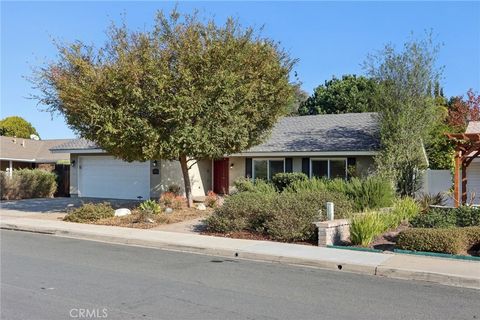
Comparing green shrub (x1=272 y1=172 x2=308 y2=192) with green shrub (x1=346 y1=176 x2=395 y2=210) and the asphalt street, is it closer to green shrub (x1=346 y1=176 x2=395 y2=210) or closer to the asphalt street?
green shrub (x1=346 y1=176 x2=395 y2=210)

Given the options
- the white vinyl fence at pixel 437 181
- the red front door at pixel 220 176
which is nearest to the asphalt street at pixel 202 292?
the white vinyl fence at pixel 437 181

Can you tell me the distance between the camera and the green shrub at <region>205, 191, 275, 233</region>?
14.2 metres

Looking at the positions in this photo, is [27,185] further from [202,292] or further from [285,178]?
Result: [202,292]

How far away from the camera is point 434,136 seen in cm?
2409

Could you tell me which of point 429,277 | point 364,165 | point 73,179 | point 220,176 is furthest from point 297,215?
point 73,179

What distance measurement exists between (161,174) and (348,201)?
13110 millimetres

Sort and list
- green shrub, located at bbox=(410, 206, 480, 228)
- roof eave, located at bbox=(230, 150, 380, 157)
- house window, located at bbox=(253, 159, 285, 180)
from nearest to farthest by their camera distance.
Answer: green shrub, located at bbox=(410, 206, 480, 228) → roof eave, located at bbox=(230, 150, 380, 157) → house window, located at bbox=(253, 159, 285, 180)

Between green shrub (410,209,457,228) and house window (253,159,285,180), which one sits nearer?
green shrub (410,209,457,228)

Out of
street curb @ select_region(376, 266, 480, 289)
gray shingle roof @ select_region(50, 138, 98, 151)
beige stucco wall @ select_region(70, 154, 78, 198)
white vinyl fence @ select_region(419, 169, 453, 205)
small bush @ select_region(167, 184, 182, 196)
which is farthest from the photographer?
beige stucco wall @ select_region(70, 154, 78, 198)

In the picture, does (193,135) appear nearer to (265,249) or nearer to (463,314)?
(265,249)

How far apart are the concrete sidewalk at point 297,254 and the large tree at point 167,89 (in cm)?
362

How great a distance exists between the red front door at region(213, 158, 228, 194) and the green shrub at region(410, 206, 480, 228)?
14371 mm

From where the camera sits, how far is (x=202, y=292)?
7742 mm

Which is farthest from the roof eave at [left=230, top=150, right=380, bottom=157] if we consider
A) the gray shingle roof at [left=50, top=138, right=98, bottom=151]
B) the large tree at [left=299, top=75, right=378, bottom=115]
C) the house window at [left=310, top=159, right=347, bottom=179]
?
the large tree at [left=299, top=75, right=378, bottom=115]
